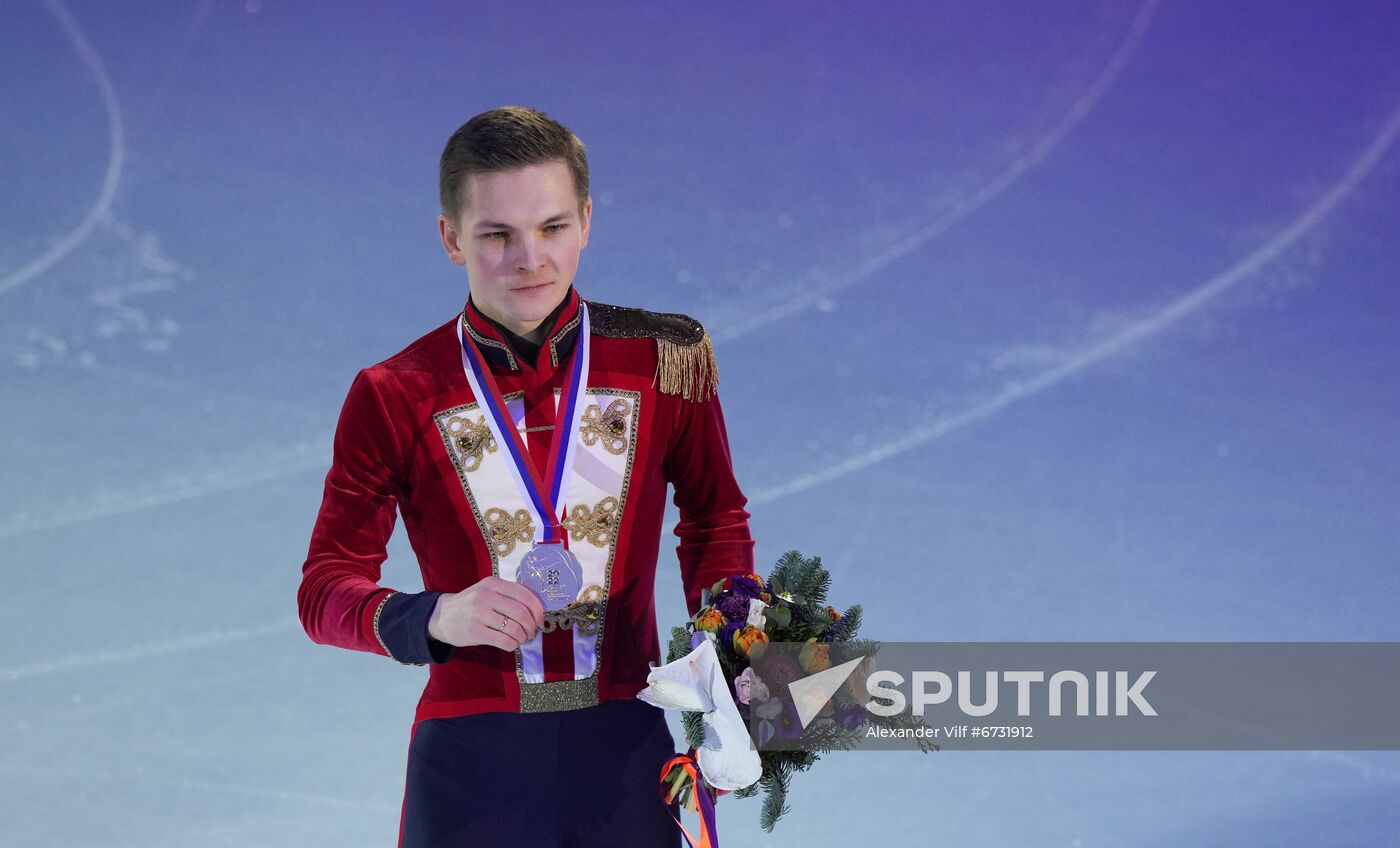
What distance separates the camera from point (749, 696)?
1.83 m

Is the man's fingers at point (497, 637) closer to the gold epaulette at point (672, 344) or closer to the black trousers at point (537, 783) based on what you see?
the black trousers at point (537, 783)

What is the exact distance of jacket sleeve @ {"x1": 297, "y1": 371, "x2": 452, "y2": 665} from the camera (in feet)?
6.00

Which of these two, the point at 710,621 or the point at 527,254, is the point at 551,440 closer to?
the point at 527,254

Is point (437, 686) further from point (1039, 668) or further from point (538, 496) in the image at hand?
point (1039, 668)

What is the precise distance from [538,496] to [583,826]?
451 millimetres

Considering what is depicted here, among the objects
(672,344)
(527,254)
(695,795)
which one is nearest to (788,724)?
(695,795)

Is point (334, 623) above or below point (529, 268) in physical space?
below

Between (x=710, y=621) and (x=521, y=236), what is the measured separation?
588mm

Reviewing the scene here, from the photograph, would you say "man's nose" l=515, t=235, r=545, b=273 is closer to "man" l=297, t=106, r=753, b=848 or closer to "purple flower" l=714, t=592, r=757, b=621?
"man" l=297, t=106, r=753, b=848

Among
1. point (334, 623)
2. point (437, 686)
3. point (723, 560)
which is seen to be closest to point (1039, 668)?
point (723, 560)

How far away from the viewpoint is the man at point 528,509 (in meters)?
1.90

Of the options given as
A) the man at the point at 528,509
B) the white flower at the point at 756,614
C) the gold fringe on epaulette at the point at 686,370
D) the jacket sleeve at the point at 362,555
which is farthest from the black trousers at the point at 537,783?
the gold fringe on epaulette at the point at 686,370

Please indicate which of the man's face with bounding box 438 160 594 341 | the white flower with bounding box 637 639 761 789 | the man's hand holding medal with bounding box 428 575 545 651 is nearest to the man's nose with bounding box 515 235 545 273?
the man's face with bounding box 438 160 594 341

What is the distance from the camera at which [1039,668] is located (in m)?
2.59
